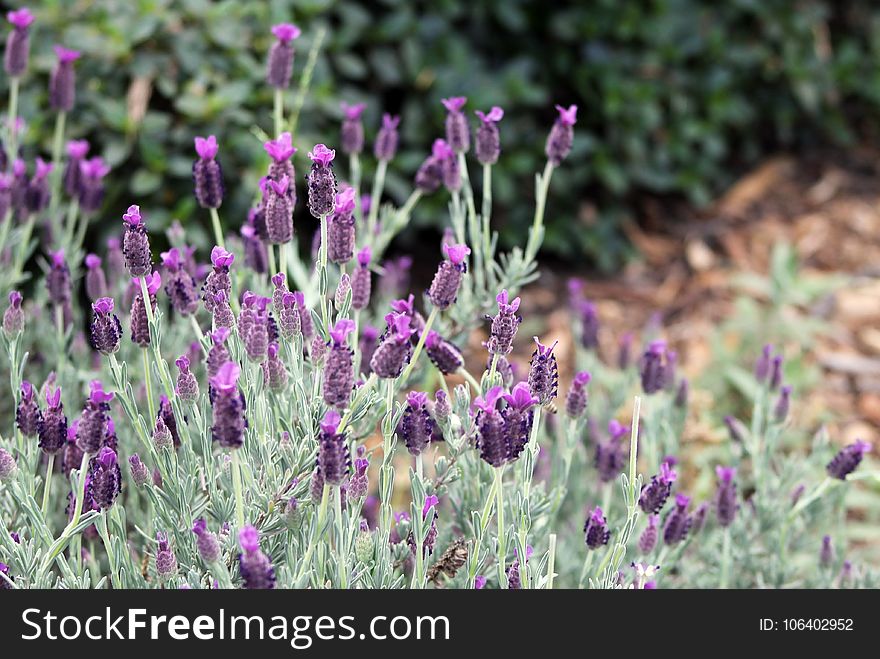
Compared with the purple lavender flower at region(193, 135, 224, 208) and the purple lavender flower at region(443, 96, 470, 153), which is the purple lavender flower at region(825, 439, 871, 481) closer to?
the purple lavender flower at region(443, 96, 470, 153)

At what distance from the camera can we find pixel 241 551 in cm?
137

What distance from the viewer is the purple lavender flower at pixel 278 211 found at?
58.4 inches

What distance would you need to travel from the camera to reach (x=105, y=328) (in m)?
1.39

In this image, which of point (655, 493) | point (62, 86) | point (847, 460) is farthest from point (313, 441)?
point (62, 86)

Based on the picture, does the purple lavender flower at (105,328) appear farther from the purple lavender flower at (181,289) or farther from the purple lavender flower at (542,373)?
the purple lavender flower at (542,373)

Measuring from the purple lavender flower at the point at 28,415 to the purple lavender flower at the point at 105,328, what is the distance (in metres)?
0.15

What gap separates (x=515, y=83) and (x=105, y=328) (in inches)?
92.4

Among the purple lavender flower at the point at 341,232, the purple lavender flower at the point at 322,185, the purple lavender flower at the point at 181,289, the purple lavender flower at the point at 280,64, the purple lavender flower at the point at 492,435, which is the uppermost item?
the purple lavender flower at the point at 280,64

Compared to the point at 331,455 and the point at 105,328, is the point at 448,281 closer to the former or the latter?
the point at 331,455

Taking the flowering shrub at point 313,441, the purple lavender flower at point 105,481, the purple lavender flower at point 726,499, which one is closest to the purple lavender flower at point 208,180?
the flowering shrub at point 313,441

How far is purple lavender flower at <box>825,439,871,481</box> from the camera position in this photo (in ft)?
6.04

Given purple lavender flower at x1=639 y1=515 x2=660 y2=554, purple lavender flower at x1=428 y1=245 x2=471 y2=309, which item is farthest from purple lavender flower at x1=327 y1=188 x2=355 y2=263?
purple lavender flower at x1=639 y1=515 x2=660 y2=554
